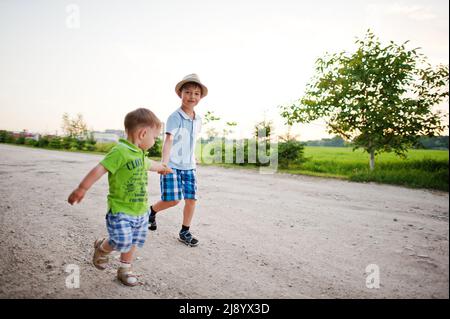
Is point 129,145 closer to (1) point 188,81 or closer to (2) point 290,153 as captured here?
(1) point 188,81

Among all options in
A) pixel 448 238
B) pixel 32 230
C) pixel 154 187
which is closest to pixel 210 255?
pixel 32 230

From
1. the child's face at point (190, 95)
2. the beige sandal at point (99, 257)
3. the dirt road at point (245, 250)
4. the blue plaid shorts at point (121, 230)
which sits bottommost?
the dirt road at point (245, 250)

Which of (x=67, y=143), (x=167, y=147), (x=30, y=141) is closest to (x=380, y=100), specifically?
(x=167, y=147)

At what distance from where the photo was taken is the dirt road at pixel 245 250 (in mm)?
2232

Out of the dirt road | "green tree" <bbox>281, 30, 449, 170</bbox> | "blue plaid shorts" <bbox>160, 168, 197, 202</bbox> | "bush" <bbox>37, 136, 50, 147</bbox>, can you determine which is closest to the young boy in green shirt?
the dirt road

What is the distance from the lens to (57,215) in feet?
13.2

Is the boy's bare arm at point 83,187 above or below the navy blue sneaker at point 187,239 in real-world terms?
above

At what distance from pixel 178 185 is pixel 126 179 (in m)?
1.06

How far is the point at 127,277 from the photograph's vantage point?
2.28 metres

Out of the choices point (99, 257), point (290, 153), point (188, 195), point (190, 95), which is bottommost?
point (99, 257)

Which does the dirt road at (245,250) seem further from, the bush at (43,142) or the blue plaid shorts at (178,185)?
the bush at (43,142)

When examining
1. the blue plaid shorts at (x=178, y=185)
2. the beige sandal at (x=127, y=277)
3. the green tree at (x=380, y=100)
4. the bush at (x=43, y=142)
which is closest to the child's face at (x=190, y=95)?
the blue plaid shorts at (x=178, y=185)

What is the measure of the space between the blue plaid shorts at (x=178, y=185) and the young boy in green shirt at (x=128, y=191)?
2.50ft
